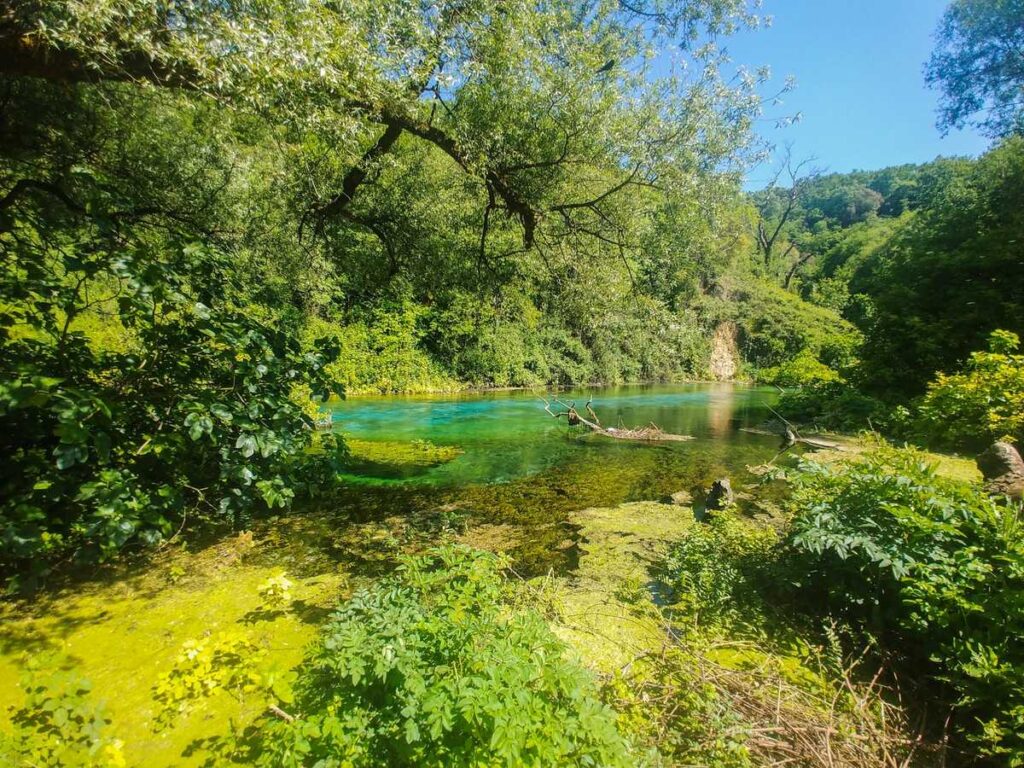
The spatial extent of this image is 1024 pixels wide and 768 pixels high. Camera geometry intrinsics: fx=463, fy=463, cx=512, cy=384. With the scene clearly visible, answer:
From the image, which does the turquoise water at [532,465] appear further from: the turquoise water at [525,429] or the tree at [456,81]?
the tree at [456,81]

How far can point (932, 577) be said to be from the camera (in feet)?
9.29

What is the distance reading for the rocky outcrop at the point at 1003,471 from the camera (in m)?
5.15

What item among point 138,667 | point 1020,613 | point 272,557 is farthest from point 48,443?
point 1020,613

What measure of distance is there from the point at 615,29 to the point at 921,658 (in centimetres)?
825

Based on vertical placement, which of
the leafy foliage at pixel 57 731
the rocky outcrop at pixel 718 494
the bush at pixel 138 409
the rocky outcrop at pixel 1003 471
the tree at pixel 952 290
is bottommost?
the rocky outcrop at pixel 718 494

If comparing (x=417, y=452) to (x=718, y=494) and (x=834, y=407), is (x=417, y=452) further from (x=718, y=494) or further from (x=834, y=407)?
(x=834, y=407)

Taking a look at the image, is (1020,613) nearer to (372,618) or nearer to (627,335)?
(372,618)

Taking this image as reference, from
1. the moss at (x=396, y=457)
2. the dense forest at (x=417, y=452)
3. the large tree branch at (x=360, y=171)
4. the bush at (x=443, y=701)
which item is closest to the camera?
the bush at (x=443, y=701)

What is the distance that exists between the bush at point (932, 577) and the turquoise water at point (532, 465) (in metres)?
2.50

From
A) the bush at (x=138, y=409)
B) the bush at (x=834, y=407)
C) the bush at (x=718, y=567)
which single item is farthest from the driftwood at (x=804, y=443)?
the bush at (x=138, y=409)

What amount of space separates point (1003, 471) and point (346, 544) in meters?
7.91

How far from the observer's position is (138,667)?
2.94 meters

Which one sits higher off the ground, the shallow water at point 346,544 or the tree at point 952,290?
the tree at point 952,290

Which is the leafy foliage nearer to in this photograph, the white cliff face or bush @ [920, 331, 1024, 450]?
bush @ [920, 331, 1024, 450]
